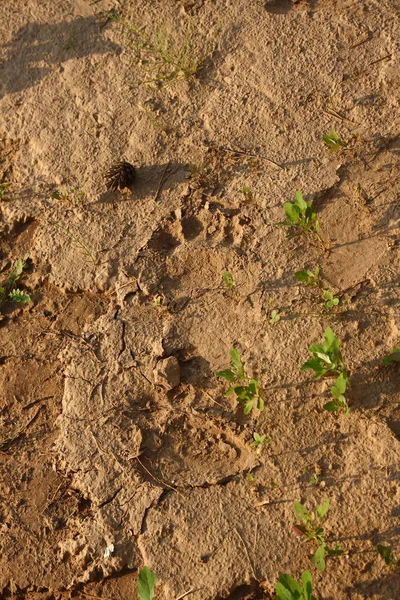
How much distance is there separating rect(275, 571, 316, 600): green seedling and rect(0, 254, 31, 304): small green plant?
1930 millimetres

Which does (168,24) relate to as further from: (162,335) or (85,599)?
(85,599)

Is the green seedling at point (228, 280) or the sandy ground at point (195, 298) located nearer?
the sandy ground at point (195, 298)

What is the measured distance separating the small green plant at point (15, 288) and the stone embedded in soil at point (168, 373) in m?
0.90

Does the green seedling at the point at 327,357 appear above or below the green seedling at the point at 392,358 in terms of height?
above

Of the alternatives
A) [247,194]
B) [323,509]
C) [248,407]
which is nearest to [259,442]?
[248,407]

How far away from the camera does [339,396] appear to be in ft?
9.00

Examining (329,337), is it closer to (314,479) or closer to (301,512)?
(314,479)

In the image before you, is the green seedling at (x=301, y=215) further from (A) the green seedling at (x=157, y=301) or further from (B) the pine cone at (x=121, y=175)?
(B) the pine cone at (x=121, y=175)

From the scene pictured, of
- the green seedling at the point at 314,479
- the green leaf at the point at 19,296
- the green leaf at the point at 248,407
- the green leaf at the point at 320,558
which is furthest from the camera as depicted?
the green leaf at the point at 19,296

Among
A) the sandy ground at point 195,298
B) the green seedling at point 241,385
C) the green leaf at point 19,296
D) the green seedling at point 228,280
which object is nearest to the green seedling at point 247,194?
the sandy ground at point 195,298

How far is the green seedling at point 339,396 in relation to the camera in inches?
107

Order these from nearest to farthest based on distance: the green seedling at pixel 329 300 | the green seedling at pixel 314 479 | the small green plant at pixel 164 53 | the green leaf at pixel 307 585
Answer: the green leaf at pixel 307 585, the green seedling at pixel 314 479, the green seedling at pixel 329 300, the small green plant at pixel 164 53

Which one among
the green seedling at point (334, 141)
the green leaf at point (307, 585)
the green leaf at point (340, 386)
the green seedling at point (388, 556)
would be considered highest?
the green seedling at point (334, 141)

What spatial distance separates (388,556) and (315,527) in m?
0.29
